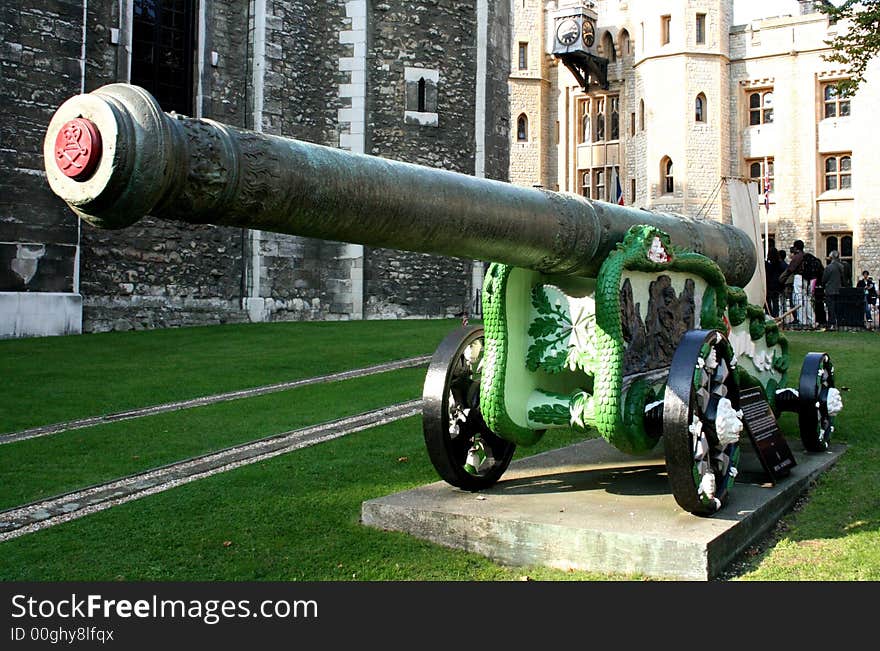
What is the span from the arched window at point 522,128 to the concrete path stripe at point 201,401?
102 ft

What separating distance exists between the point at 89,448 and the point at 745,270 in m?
4.58

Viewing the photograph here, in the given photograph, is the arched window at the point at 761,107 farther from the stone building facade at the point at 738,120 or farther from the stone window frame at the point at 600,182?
the stone window frame at the point at 600,182

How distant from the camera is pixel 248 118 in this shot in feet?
57.7

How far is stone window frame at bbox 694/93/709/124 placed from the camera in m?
34.4

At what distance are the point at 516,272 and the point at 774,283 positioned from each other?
14190mm

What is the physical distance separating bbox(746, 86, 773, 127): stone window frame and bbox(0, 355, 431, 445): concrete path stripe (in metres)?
26.9

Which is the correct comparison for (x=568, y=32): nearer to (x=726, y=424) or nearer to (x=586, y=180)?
(x=586, y=180)

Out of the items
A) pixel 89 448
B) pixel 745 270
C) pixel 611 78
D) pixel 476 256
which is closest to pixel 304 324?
pixel 89 448

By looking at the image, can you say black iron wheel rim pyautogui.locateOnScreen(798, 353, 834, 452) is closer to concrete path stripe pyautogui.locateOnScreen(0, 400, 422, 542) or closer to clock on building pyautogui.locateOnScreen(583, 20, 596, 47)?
concrete path stripe pyautogui.locateOnScreen(0, 400, 422, 542)

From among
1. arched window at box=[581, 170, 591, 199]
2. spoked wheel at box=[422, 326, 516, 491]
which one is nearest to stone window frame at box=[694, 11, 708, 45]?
arched window at box=[581, 170, 591, 199]

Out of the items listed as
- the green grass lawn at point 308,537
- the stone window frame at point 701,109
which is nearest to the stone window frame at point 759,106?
the stone window frame at point 701,109

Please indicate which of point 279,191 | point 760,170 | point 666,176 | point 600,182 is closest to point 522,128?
point 600,182

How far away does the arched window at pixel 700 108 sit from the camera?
34.5 metres

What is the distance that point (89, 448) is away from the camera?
643 centimetres
